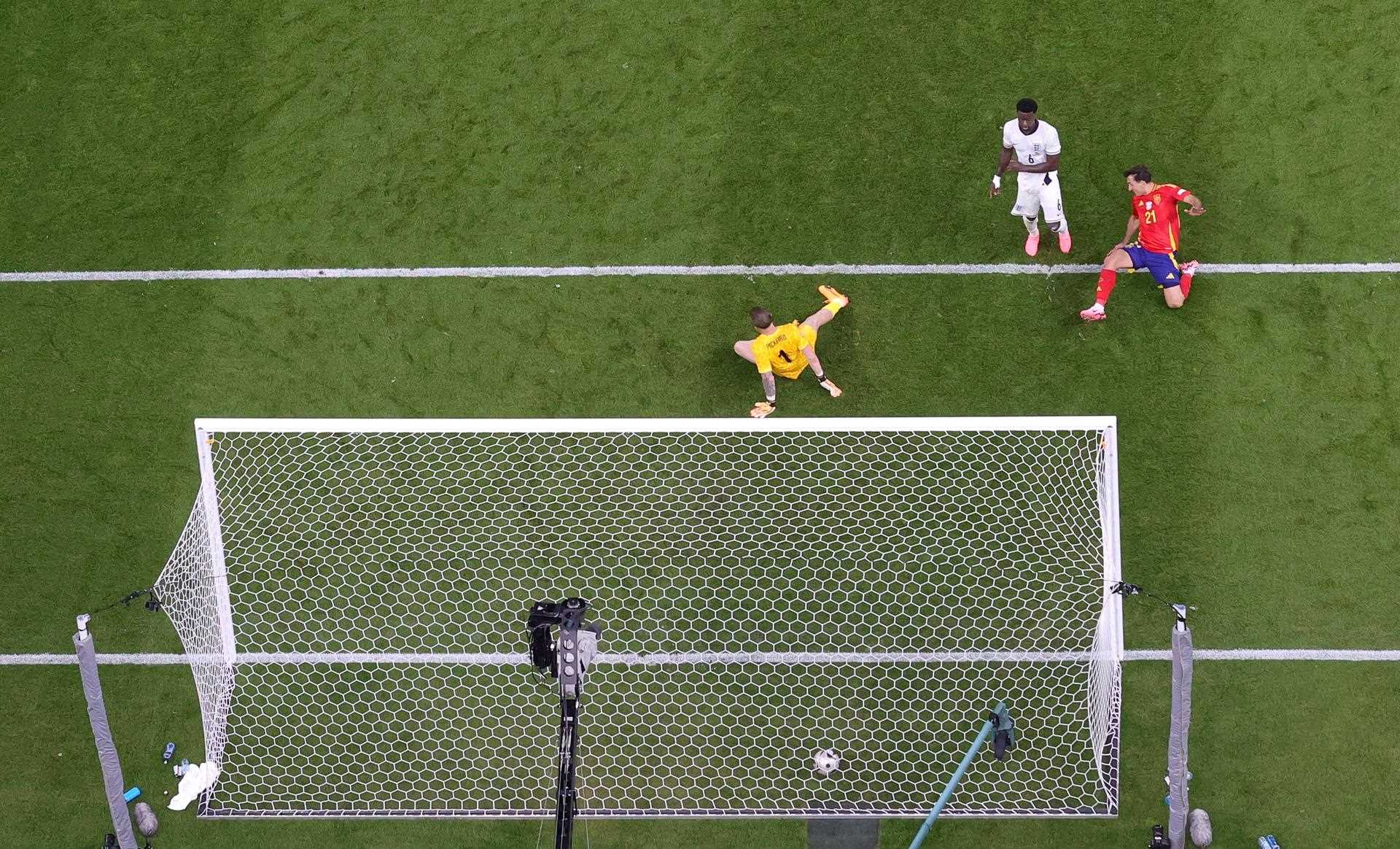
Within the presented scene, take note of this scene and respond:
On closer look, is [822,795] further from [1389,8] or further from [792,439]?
[1389,8]

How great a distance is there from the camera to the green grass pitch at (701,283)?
29.1ft

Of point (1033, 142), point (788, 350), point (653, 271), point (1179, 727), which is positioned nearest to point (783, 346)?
point (788, 350)

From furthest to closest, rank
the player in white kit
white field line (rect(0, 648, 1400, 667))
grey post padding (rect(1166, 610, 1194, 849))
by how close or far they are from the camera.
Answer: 1. white field line (rect(0, 648, 1400, 667))
2. the player in white kit
3. grey post padding (rect(1166, 610, 1194, 849))

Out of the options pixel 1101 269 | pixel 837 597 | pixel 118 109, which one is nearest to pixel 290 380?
pixel 118 109

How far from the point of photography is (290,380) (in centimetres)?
930

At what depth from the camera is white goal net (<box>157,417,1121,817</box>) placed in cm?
881

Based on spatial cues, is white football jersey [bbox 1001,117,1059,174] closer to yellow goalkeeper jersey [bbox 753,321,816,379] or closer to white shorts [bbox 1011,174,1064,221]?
white shorts [bbox 1011,174,1064,221]

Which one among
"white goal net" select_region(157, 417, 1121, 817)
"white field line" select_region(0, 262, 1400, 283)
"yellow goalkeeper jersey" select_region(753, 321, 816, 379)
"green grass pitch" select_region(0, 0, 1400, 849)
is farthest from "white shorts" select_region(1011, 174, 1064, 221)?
"yellow goalkeeper jersey" select_region(753, 321, 816, 379)

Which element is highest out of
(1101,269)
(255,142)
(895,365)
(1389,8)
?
(1389,8)

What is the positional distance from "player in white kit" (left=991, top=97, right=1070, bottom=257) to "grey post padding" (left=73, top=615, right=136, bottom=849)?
7.01m

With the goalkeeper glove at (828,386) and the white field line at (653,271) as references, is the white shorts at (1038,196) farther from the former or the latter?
the goalkeeper glove at (828,386)

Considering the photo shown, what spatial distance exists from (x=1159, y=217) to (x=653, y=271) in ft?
12.6

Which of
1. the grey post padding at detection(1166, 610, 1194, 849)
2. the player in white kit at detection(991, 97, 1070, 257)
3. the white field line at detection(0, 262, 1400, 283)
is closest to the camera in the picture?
the grey post padding at detection(1166, 610, 1194, 849)

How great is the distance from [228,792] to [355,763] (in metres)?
0.96
